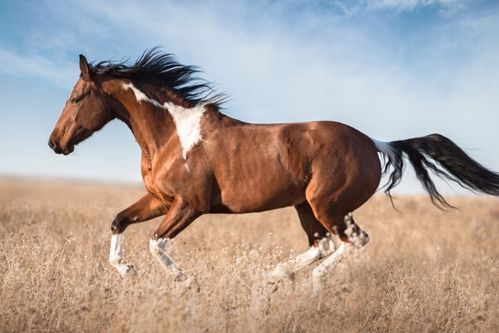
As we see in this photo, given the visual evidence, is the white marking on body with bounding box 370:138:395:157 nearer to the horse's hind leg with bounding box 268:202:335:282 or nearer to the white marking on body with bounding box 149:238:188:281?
the horse's hind leg with bounding box 268:202:335:282

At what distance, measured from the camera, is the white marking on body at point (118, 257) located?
18.5ft

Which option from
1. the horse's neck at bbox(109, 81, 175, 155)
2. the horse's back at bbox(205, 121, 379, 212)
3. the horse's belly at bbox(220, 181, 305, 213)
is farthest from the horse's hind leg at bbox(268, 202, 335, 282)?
the horse's neck at bbox(109, 81, 175, 155)

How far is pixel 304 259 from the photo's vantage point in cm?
609

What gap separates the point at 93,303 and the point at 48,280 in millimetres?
912

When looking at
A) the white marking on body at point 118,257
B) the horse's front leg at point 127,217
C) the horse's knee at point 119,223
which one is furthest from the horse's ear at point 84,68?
the white marking on body at point 118,257

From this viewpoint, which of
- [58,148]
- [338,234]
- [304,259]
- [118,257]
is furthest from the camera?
[58,148]

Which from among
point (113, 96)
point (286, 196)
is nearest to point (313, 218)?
point (286, 196)

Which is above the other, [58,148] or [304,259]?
[58,148]

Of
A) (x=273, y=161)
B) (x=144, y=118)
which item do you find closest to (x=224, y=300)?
(x=273, y=161)

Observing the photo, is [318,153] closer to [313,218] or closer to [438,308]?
[313,218]

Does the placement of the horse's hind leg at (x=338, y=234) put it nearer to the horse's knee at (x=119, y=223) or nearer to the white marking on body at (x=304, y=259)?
the white marking on body at (x=304, y=259)

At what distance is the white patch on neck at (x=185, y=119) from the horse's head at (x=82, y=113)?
1.13 ft

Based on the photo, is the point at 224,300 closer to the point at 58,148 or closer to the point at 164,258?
the point at 164,258

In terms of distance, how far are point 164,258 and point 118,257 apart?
1.81 ft
